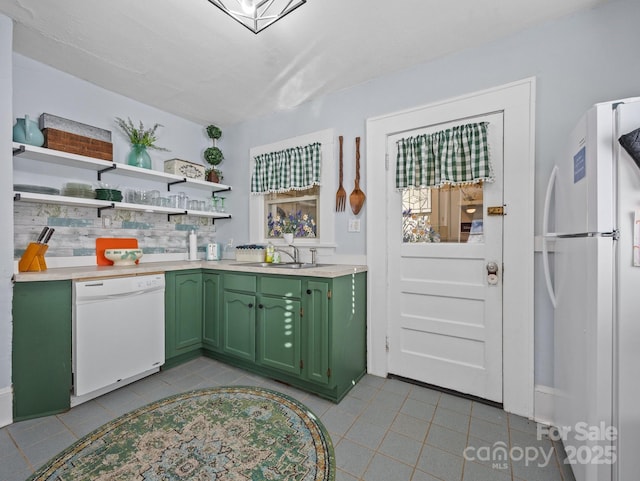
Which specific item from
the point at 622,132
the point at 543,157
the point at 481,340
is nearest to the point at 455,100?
the point at 543,157

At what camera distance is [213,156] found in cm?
337

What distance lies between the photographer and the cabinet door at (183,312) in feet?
8.44

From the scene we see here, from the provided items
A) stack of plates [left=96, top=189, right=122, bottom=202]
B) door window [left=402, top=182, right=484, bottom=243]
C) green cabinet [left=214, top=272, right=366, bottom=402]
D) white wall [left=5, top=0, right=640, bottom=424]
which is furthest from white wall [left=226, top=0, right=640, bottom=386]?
stack of plates [left=96, top=189, right=122, bottom=202]

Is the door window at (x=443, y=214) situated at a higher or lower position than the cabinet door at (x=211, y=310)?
higher

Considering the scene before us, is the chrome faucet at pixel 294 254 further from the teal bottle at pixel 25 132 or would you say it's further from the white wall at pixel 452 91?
the teal bottle at pixel 25 132

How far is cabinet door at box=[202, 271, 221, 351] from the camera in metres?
2.71

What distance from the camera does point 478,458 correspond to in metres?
1.54

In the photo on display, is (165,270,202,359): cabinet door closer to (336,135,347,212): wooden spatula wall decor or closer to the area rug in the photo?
the area rug

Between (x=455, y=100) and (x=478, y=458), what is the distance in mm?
2310

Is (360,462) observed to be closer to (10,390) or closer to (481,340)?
(481,340)

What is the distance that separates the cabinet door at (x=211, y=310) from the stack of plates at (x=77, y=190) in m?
1.18

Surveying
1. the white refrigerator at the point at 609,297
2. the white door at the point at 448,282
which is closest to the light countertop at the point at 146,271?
the white door at the point at 448,282

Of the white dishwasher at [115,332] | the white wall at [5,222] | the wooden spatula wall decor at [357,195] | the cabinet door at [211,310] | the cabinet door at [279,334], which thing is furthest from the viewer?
the cabinet door at [211,310]

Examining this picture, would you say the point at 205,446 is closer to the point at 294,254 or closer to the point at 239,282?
the point at 239,282
